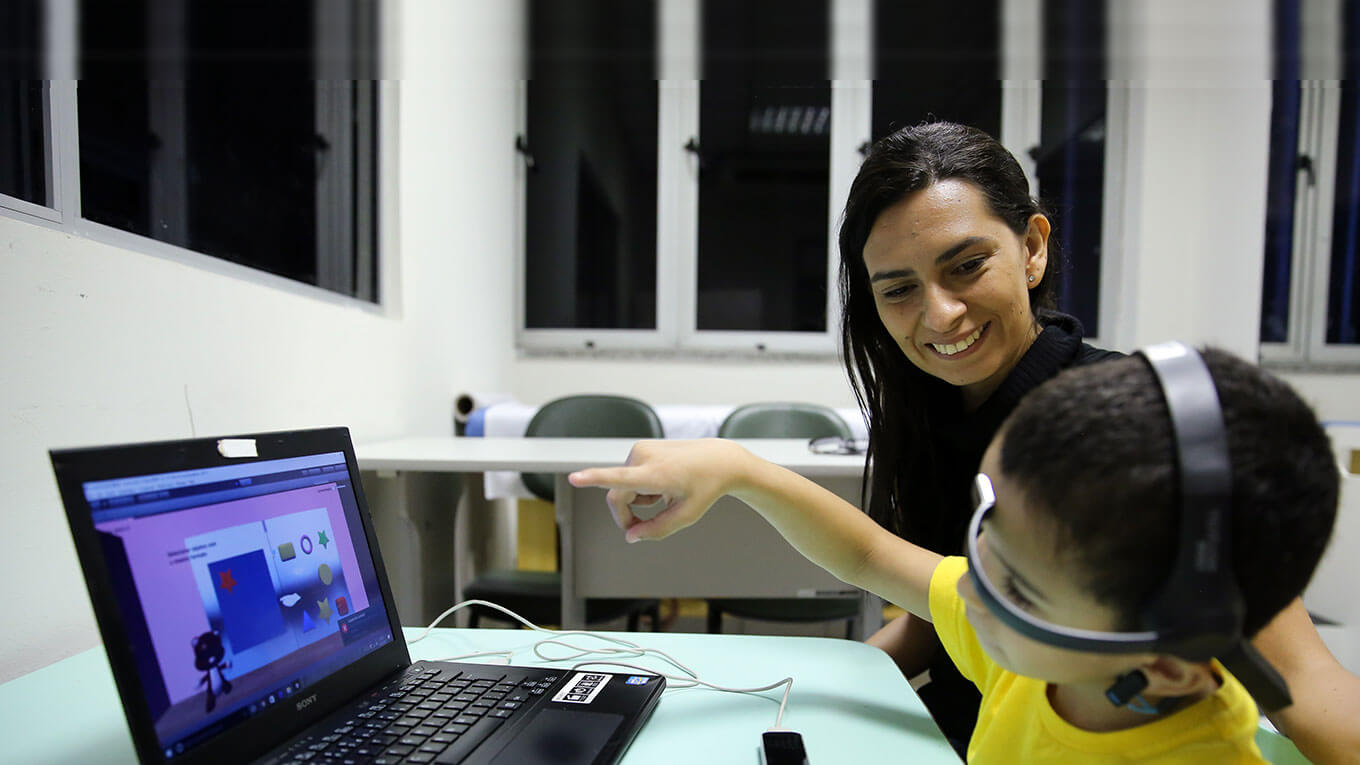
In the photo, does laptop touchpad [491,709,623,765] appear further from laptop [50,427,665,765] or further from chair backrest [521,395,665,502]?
chair backrest [521,395,665,502]

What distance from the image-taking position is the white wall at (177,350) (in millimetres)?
685

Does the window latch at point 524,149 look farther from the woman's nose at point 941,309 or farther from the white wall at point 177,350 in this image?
the woman's nose at point 941,309

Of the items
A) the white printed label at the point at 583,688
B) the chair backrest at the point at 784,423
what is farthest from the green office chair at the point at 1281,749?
the chair backrest at the point at 784,423

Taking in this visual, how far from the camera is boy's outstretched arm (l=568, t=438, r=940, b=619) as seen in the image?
63cm

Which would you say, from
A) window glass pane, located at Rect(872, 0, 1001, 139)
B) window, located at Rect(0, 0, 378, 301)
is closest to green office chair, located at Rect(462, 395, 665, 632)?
window, located at Rect(0, 0, 378, 301)

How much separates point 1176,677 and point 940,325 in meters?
0.55

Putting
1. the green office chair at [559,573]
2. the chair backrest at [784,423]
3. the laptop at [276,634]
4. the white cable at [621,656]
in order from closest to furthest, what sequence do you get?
the laptop at [276,634] → the white cable at [621,656] → the green office chair at [559,573] → the chair backrest at [784,423]

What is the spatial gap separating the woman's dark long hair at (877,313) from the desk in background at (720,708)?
1.03ft

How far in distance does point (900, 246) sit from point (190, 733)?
2.87 ft

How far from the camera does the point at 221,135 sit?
1351 millimetres

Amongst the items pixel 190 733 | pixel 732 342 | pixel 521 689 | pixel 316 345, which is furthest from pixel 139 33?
pixel 732 342

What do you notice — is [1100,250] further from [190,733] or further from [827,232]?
[190,733]

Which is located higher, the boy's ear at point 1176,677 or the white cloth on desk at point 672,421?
the boy's ear at point 1176,677

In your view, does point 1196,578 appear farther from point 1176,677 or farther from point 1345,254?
point 1345,254
